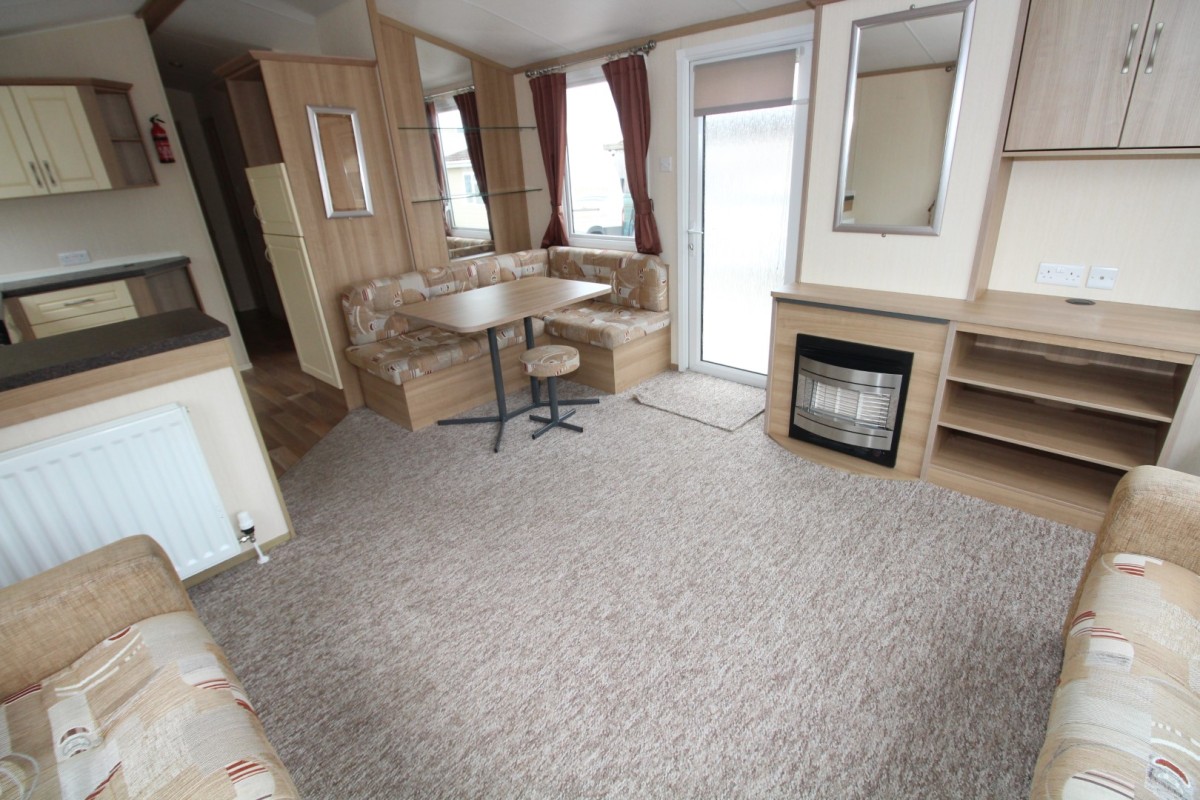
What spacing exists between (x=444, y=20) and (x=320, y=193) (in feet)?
4.51

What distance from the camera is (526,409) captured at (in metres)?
3.52

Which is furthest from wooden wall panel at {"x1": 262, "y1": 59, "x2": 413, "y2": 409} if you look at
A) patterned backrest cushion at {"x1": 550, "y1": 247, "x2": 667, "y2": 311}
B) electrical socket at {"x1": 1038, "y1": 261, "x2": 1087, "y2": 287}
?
electrical socket at {"x1": 1038, "y1": 261, "x2": 1087, "y2": 287}

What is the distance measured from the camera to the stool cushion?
10.1ft

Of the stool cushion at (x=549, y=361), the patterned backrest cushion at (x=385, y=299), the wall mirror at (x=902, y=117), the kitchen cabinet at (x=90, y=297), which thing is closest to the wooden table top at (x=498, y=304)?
the stool cushion at (x=549, y=361)

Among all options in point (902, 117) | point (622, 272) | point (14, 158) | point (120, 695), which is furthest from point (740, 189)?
point (14, 158)

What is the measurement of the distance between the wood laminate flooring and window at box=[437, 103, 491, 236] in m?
1.62

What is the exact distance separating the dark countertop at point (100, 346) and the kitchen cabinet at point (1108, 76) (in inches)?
125

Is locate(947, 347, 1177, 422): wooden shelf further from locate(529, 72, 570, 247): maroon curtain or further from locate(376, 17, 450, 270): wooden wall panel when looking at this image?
locate(376, 17, 450, 270): wooden wall panel

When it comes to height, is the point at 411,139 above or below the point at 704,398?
above

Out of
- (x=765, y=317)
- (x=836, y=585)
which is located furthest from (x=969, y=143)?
(x=836, y=585)

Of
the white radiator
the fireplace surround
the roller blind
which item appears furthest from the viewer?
the roller blind

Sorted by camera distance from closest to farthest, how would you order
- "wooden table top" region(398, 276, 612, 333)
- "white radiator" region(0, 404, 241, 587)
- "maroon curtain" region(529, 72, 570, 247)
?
"white radiator" region(0, 404, 241, 587)
"wooden table top" region(398, 276, 612, 333)
"maroon curtain" region(529, 72, 570, 247)

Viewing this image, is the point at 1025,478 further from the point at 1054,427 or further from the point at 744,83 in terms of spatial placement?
the point at 744,83

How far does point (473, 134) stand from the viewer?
412 centimetres
